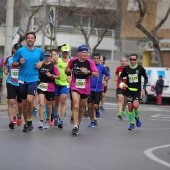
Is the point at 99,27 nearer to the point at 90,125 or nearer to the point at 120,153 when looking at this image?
the point at 90,125

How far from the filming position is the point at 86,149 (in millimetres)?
11766

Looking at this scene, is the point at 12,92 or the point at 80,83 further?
the point at 12,92

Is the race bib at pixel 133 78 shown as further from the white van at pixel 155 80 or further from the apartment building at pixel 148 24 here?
the apartment building at pixel 148 24

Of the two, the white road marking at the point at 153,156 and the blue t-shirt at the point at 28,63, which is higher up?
the blue t-shirt at the point at 28,63

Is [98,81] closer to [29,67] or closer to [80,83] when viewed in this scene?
[80,83]

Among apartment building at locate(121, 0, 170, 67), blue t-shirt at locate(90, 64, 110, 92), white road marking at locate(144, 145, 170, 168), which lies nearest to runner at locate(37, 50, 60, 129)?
blue t-shirt at locate(90, 64, 110, 92)

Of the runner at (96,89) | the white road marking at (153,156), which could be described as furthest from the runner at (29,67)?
the runner at (96,89)

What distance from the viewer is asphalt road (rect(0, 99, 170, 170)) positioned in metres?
9.95

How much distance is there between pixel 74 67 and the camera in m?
14.8

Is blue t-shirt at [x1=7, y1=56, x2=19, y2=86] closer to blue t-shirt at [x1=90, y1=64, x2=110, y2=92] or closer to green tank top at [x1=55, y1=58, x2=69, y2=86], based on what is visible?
green tank top at [x1=55, y1=58, x2=69, y2=86]

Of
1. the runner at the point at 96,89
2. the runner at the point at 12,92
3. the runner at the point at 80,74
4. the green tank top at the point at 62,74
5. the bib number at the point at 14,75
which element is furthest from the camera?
the runner at the point at 96,89

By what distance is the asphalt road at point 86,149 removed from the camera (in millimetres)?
9945

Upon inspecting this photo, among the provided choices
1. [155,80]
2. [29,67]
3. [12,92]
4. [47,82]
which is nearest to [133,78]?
[47,82]

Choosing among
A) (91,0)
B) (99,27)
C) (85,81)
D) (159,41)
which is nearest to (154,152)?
(85,81)
